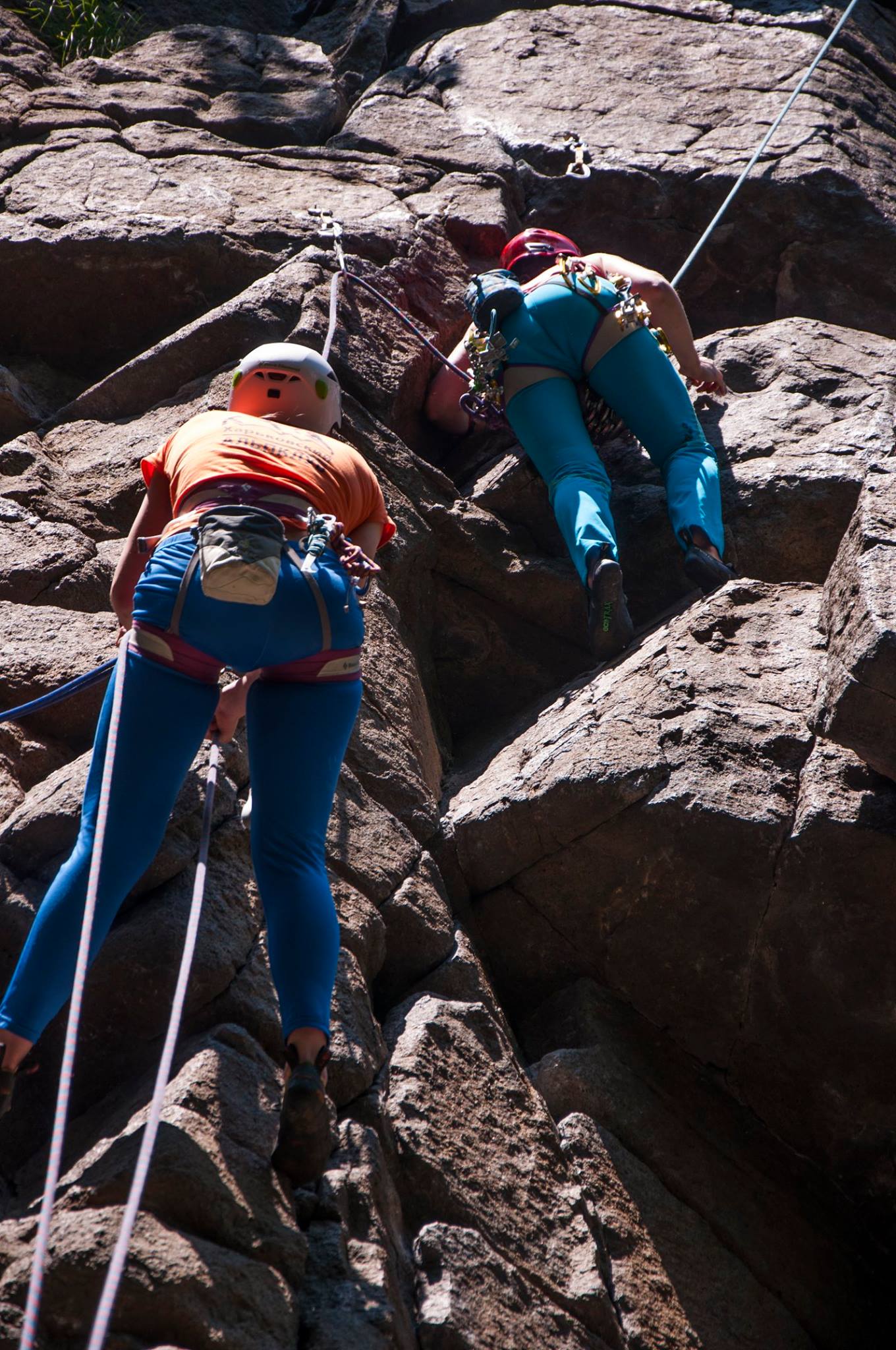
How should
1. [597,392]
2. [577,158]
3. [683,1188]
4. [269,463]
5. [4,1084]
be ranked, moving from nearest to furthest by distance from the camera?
1. [4,1084]
2. [269,463]
3. [683,1188]
4. [597,392]
5. [577,158]

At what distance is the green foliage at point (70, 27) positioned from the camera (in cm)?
702

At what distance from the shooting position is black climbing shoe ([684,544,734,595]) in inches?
151

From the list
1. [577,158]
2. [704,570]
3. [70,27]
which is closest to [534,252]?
[704,570]

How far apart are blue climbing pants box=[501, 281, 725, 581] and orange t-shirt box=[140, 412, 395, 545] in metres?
1.43

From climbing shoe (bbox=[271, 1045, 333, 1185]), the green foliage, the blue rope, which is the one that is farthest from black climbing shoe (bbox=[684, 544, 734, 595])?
the green foliage

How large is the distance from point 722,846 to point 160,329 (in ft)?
11.3

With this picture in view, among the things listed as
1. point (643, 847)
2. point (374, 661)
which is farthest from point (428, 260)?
point (643, 847)

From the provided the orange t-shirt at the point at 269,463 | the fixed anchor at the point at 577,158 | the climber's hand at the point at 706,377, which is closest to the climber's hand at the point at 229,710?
the orange t-shirt at the point at 269,463

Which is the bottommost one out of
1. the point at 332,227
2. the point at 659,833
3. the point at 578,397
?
the point at 659,833

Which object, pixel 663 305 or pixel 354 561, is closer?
pixel 354 561

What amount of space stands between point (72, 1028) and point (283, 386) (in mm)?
1604

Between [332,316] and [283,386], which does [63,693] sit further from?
[332,316]

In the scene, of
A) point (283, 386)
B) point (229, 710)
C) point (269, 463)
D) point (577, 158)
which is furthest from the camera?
point (577, 158)

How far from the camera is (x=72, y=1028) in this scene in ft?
5.74
